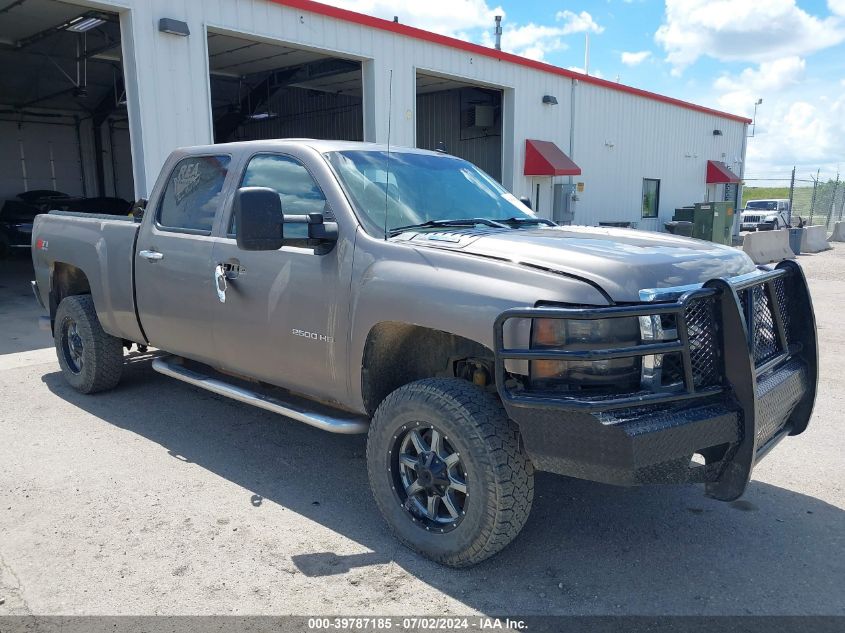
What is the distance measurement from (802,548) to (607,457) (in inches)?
58.4

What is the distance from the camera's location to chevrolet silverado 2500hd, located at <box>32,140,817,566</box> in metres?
2.68

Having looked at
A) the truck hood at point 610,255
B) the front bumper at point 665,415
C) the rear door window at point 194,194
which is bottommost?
the front bumper at point 665,415

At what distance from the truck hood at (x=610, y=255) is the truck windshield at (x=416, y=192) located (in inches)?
10.7

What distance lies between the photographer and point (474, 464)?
2871 mm

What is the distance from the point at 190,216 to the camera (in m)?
4.59

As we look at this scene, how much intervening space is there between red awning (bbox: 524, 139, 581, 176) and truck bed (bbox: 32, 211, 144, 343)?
40.9ft

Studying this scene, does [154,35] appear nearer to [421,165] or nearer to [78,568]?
[421,165]

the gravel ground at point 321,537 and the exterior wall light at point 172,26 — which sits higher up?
the exterior wall light at point 172,26

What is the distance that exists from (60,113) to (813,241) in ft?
82.8

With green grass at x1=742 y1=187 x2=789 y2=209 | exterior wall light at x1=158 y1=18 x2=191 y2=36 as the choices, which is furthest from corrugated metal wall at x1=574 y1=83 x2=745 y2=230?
green grass at x1=742 y1=187 x2=789 y2=209

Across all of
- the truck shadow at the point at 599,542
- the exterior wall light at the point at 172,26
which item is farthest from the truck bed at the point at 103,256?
the exterior wall light at the point at 172,26

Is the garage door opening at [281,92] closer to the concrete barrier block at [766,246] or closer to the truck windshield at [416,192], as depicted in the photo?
the concrete barrier block at [766,246]

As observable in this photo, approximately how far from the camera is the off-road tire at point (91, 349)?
547cm

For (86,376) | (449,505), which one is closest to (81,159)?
(86,376)
